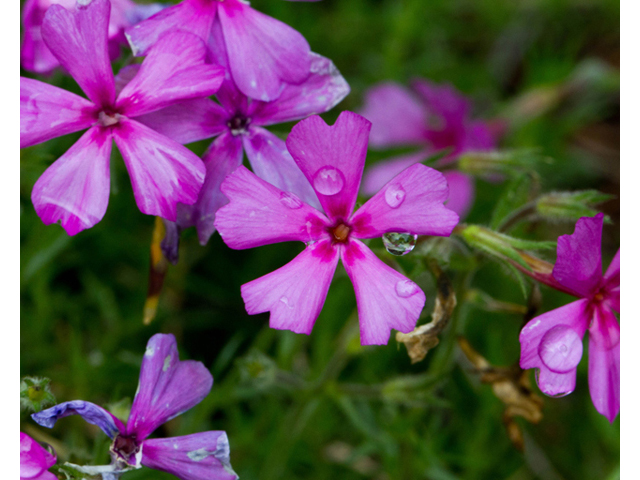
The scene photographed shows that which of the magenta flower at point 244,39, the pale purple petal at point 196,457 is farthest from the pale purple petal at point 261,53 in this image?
the pale purple petal at point 196,457

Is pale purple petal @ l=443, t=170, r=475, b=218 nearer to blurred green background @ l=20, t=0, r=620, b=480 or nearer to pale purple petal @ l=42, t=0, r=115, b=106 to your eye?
blurred green background @ l=20, t=0, r=620, b=480

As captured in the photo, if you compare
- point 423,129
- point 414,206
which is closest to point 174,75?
point 414,206

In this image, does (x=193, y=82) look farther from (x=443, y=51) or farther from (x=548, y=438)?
(x=443, y=51)

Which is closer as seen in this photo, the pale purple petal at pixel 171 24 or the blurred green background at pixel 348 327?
the pale purple petal at pixel 171 24

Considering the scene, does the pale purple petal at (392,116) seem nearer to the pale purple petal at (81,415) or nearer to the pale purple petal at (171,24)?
the pale purple petal at (171,24)

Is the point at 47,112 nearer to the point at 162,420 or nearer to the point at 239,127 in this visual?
the point at 239,127

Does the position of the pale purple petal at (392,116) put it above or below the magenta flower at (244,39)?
below
